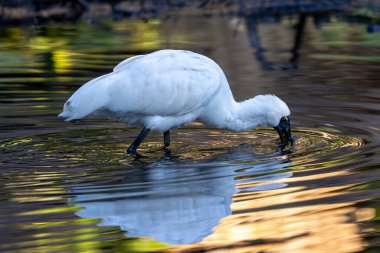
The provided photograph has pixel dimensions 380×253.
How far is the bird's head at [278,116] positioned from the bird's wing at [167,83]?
2.27 feet

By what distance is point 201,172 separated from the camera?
9.06 metres

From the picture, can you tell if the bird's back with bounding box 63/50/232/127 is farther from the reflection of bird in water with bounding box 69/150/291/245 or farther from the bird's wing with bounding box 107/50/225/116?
the reflection of bird in water with bounding box 69/150/291/245

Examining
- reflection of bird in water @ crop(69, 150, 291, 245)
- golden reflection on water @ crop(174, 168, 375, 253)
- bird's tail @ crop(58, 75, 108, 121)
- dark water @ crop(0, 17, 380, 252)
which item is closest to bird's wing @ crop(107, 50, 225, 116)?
bird's tail @ crop(58, 75, 108, 121)

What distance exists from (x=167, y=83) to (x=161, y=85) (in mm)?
59

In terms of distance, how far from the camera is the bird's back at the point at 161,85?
9812mm

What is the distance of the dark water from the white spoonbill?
1.11 ft

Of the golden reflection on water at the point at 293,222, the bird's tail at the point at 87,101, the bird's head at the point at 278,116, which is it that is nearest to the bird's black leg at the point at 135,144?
the bird's tail at the point at 87,101

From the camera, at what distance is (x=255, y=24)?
20.5 meters

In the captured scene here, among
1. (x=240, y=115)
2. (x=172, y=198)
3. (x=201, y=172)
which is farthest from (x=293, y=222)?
(x=240, y=115)

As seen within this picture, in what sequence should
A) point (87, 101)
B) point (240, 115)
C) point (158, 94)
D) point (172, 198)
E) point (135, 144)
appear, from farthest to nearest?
point (240, 115)
point (135, 144)
point (158, 94)
point (87, 101)
point (172, 198)

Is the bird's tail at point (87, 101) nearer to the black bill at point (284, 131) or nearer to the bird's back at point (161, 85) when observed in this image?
the bird's back at point (161, 85)

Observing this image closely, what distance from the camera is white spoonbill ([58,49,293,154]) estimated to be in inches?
382

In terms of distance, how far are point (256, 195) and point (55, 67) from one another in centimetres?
822

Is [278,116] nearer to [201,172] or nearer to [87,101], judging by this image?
[201,172]
